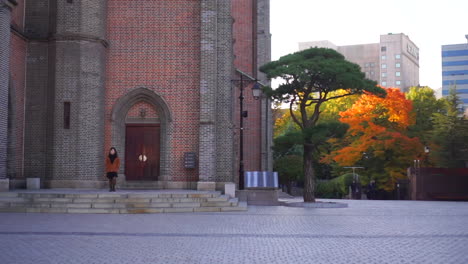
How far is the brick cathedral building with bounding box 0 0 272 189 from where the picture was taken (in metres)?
23.7

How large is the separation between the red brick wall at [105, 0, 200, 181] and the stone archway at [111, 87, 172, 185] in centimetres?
21

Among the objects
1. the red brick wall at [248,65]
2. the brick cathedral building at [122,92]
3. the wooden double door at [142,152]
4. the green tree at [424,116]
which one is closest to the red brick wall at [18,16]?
the brick cathedral building at [122,92]

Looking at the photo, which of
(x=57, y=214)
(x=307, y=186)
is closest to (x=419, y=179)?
(x=307, y=186)

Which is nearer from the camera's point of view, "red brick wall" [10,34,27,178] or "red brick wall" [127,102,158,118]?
"red brick wall" [10,34,27,178]

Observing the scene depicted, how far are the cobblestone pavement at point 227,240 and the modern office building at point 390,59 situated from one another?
371 feet

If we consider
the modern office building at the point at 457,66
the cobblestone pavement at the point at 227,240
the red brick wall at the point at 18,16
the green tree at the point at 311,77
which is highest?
the modern office building at the point at 457,66

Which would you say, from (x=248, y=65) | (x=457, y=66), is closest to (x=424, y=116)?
Result: (x=248, y=65)

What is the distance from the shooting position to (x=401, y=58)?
12325cm

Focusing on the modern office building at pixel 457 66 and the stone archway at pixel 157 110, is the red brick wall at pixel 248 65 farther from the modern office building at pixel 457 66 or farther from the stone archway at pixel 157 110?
the modern office building at pixel 457 66

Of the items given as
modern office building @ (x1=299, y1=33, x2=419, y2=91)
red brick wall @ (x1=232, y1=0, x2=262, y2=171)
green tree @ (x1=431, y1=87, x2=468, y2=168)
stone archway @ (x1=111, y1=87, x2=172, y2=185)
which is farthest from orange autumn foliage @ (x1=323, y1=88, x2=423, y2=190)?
modern office building @ (x1=299, y1=33, x2=419, y2=91)

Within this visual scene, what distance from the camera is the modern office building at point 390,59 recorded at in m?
124

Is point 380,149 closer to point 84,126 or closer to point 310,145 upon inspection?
point 310,145

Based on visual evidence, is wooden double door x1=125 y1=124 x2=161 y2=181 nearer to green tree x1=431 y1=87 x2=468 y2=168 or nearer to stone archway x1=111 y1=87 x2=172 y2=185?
stone archway x1=111 y1=87 x2=172 y2=185

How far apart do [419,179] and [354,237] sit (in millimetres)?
26493
